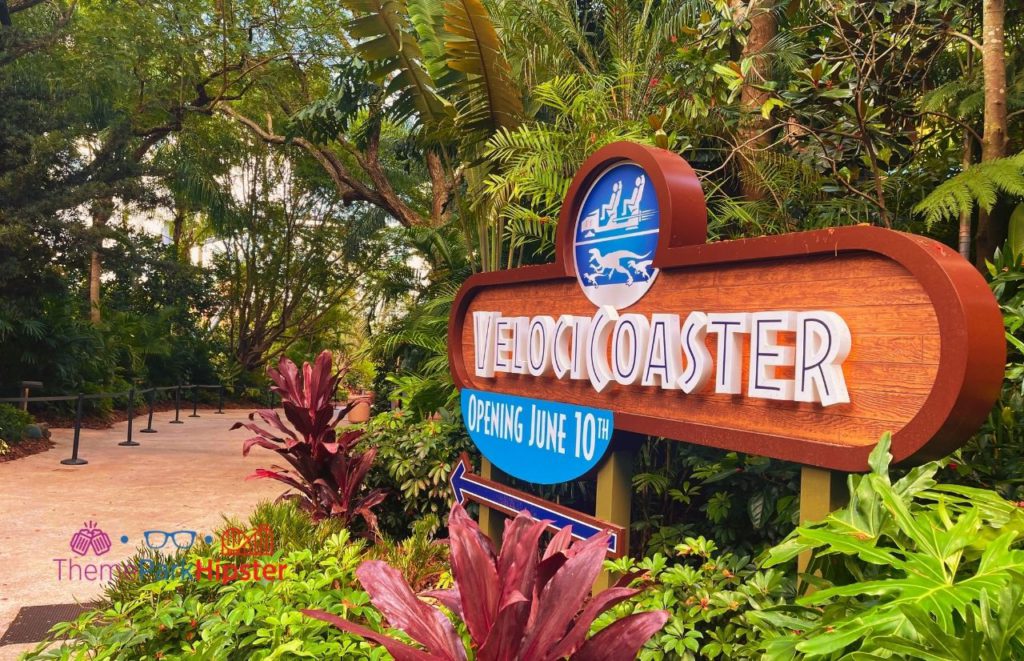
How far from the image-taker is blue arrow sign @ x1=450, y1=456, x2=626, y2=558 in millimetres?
3254

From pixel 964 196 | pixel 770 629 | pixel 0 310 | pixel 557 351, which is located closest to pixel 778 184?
pixel 964 196

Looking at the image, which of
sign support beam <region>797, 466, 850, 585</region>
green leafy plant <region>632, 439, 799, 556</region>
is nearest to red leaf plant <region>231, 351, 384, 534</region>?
green leafy plant <region>632, 439, 799, 556</region>

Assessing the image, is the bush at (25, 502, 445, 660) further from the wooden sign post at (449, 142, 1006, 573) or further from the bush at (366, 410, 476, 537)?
the bush at (366, 410, 476, 537)

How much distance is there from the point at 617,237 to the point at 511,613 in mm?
2159

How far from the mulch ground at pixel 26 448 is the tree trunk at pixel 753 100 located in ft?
27.6

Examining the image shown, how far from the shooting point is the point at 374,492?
5.16 meters

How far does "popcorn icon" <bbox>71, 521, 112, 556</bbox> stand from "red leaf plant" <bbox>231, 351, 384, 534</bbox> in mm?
1080

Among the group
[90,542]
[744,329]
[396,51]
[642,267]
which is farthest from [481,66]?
[90,542]

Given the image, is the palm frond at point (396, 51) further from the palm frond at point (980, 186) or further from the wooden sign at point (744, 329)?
the palm frond at point (980, 186)

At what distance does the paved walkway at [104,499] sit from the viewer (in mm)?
4316

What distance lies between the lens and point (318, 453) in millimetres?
5078

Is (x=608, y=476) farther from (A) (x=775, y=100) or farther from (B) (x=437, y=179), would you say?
(B) (x=437, y=179)

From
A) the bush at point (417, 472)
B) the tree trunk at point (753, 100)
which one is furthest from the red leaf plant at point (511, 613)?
the tree trunk at point (753, 100)

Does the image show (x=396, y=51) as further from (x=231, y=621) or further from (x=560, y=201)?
(x=231, y=621)
